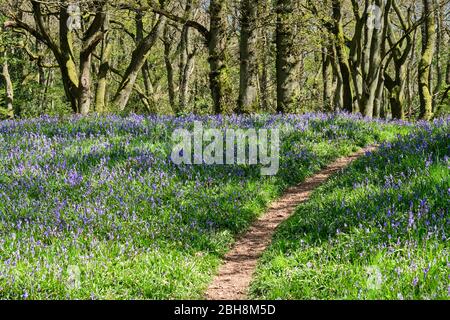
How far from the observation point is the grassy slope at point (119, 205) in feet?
17.8

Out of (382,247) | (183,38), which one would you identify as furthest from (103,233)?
(183,38)

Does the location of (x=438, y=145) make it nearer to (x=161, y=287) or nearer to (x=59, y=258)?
(x=161, y=287)

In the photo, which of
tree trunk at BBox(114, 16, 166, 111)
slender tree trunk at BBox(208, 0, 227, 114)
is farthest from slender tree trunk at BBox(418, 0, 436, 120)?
tree trunk at BBox(114, 16, 166, 111)

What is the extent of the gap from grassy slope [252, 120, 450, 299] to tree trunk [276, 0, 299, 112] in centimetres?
785

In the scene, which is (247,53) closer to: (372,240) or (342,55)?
(342,55)

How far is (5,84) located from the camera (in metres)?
31.0

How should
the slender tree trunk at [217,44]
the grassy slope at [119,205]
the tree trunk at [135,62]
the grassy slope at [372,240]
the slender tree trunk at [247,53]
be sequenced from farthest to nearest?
the tree trunk at [135,62] < the slender tree trunk at [217,44] < the slender tree trunk at [247,53] < the grassy slope at [119,205] < the grassy slope at [372,240]

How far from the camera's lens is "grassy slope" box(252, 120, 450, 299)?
4.56 metres

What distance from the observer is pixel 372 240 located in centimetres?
550

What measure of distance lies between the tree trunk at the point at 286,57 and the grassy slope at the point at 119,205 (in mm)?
3378

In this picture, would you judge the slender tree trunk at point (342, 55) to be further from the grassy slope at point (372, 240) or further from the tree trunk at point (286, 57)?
the grassy slope at point (372, 240)

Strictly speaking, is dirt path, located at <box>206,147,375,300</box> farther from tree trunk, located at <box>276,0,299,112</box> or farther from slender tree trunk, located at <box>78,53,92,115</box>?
slender tree trunk, located at <box>78,53,92,115</box>

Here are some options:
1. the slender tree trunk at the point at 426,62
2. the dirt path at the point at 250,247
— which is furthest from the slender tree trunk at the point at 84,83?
the slender tree trunk at the point at 426,62

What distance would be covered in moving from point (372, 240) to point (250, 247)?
2029 millimetres
